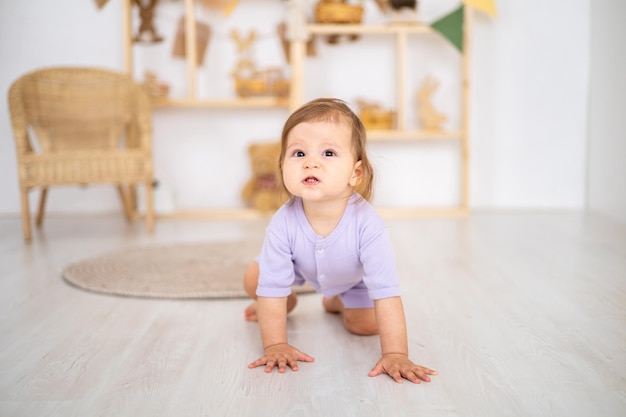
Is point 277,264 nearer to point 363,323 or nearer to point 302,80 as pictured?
point 363,323

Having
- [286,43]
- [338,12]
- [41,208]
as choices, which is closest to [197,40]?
[286,43]

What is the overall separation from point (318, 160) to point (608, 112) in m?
2.34

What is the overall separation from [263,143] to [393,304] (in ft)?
7.13

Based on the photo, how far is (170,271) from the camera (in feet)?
6.91

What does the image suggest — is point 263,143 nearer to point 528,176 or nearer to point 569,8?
point 528,176

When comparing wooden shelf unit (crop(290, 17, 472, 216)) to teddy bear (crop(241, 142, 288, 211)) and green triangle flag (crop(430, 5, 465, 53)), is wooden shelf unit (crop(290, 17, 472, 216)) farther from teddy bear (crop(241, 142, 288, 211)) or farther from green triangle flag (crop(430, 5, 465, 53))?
teddy bear (crop(241, 142, 288, 211))

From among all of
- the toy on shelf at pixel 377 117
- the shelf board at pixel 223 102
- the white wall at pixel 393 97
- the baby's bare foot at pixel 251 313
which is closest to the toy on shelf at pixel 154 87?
the shelf board at pixel 223 102

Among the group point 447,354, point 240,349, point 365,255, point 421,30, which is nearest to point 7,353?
point 240,349

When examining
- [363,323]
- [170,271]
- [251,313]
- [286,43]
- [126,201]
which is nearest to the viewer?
[363,323]

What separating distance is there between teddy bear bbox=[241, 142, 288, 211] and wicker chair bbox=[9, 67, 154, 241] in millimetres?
548

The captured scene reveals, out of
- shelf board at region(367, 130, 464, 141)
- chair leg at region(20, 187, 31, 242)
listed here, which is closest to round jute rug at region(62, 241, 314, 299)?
chair leg at region(20, 187, 31, 242)

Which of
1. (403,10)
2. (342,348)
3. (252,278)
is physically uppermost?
(403,10)

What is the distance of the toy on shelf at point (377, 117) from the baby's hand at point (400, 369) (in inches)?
83.0

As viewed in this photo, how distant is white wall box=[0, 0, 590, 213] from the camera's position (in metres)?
3.36
